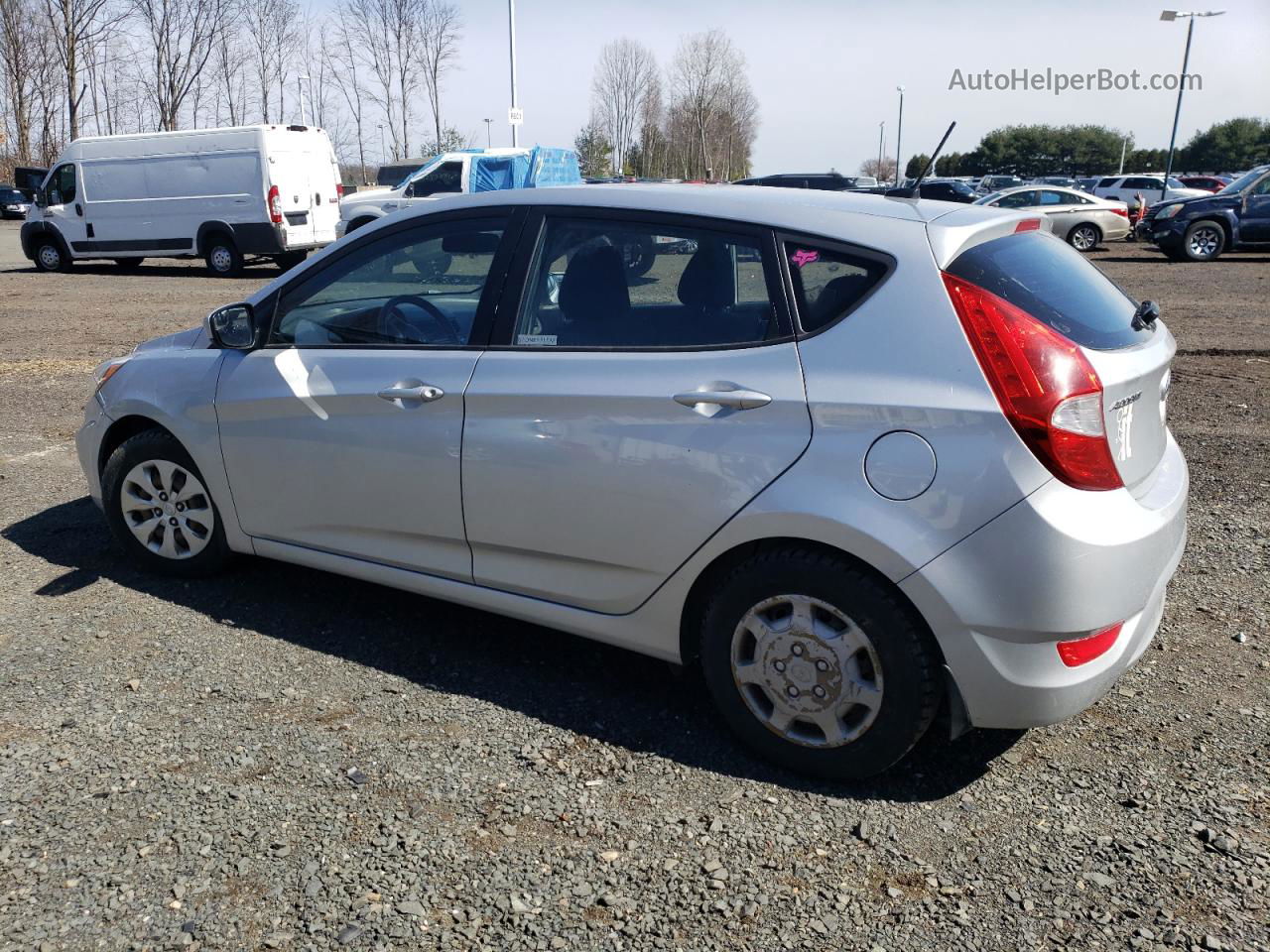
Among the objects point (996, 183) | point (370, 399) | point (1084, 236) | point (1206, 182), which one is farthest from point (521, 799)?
point (1206, 182)

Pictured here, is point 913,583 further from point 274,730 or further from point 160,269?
point 160,269

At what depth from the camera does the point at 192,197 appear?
19641mm

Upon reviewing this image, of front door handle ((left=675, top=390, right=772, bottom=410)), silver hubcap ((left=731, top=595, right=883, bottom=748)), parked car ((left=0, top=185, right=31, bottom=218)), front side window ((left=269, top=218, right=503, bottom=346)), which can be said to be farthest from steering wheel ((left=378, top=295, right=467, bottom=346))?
parked car ((left=0, top=185, right=31, bottom=218))

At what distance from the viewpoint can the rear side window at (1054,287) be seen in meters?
2.85

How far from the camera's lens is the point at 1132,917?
249 cm

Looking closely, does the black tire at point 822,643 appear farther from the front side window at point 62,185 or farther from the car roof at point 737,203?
the front side window at point 62,185

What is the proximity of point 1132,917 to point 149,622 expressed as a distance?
347 cm

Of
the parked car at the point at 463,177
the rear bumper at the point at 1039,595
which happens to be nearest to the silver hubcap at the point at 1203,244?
the parked car at the point at 463,177

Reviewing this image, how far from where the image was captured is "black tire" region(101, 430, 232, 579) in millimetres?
4297

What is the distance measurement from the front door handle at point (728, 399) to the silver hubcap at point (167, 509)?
2.28 metres

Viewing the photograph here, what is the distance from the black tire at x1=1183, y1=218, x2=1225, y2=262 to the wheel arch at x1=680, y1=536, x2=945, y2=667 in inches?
819

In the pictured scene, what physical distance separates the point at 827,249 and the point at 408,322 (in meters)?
1.56

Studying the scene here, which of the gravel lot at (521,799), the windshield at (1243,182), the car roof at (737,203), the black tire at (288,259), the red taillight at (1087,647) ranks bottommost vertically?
the gravel lot at (521,799)

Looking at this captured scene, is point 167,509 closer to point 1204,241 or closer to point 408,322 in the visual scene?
point 408,322
